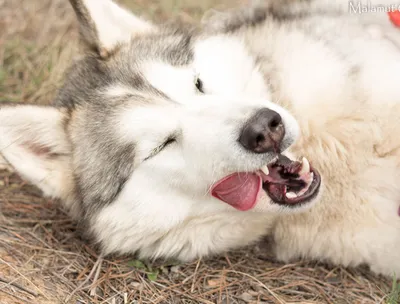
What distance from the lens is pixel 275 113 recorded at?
2396mm

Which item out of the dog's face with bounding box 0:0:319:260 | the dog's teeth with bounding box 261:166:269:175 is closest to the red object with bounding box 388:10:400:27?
the dog's face with bounding box 0:0:319:260

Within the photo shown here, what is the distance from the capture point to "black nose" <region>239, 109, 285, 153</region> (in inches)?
92.4

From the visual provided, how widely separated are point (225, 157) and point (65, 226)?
1.57 m

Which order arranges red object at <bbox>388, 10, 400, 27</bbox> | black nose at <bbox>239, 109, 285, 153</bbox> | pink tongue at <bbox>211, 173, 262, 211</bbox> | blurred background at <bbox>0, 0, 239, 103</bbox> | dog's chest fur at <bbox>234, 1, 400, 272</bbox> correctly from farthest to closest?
blurred background at <bbox>0, 0, 239, 103</bbox>
red object at <bbox>388, 10, 400, 27</bbox>
dog's chest fur at <bbox>234, 1, 400, 272</bbox>
pink tongue at <bbox>211, 173, 262, 211</bbox>
black nose at <bbox>239, 109, 285, 153</bbox>

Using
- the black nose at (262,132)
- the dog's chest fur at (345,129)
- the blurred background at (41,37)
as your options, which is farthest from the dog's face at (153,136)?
the blurred background at (41,37)

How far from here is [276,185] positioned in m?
2.63

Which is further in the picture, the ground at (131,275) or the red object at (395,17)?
the red object at (395,17)

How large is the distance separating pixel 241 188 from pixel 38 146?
1.36m

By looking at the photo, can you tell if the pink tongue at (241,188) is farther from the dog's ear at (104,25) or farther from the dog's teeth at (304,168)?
the dog's ear at (104,25)

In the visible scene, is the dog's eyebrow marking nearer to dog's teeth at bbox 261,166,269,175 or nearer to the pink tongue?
the pink tongue

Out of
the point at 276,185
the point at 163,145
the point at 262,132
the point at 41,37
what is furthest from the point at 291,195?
the point at 41,37

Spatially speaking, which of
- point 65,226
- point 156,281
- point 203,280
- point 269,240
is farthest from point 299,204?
point 65,226

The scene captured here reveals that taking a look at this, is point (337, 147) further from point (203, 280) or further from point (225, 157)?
point (203, 280)

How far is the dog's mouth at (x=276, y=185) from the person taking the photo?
2.58 metres
